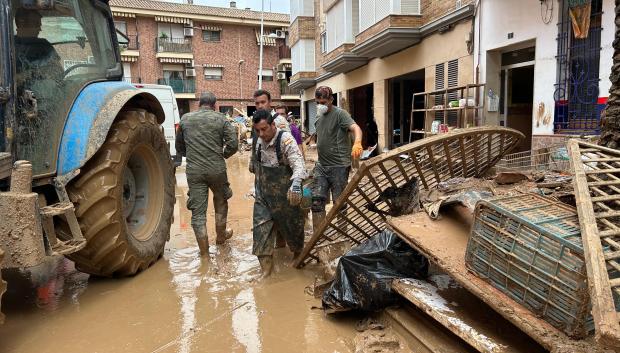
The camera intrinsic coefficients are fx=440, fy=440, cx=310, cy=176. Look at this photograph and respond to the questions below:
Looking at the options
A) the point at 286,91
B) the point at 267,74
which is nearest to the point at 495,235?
the point at 267,74

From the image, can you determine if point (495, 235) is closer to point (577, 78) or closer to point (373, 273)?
point (373, 273)

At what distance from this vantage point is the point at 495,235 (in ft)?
7.43

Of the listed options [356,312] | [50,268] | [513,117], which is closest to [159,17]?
[513,117]

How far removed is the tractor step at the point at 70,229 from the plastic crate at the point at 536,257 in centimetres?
244

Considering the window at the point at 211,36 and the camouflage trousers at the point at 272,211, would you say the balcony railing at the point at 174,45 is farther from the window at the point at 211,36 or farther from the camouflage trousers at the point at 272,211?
the camouflage trousers at the point at 272,211

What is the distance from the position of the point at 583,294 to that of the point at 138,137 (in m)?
3.37

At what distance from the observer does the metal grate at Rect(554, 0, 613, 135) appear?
20.0ft

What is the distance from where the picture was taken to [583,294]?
6.01 feet

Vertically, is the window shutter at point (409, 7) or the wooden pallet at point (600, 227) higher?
the window shutter at point (409, 7)

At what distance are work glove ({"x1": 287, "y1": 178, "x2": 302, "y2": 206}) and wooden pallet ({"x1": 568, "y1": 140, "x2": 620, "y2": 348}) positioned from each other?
1969 millimetres

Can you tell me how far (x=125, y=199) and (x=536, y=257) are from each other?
3499 millimetres

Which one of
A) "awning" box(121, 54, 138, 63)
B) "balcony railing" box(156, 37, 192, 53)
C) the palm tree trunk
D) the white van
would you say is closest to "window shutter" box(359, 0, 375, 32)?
the white van

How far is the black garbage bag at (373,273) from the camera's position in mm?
2891

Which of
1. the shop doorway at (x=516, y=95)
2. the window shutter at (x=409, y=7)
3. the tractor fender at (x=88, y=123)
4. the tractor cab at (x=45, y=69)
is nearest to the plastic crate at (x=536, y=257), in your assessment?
the tractor fender at (x=88, y=123)
